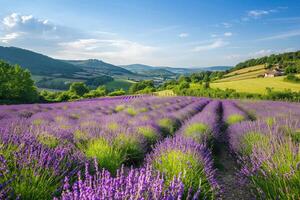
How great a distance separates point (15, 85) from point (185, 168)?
3748 cm

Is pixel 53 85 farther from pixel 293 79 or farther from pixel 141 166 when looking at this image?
pixel 141 166

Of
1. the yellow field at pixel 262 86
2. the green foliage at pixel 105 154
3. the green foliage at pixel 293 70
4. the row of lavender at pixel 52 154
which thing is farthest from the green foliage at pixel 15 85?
the green foliage at pixel 293 70

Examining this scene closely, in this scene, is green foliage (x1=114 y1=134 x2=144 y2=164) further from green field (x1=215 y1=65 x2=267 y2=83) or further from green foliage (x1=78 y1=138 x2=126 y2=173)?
green field (x1=215 y1=65 x2=267 y2=83)

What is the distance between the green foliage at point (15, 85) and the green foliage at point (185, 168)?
1324 inches

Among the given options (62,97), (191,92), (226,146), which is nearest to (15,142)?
(226,146)

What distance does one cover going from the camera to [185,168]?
116 inches

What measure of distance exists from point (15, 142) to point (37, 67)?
16093 cm

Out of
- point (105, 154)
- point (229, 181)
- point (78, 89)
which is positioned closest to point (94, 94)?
point (78, 89)

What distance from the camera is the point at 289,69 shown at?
56.3m

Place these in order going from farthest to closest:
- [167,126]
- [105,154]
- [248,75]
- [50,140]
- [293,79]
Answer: [248,75], [293,79], [167,126], [50,140], [105,154]

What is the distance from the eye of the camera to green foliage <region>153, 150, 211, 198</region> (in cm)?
286

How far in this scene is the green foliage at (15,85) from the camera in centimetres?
3409

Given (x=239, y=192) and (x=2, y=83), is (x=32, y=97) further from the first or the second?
(x=239, y=192)

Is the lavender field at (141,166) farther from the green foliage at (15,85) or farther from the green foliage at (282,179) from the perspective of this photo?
the green foliage at (15,85)
